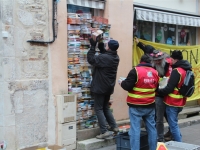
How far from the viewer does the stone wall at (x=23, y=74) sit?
19.3ft

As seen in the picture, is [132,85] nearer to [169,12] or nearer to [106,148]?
[106,148]

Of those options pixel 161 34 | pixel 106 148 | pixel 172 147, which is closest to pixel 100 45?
pixel 106 148

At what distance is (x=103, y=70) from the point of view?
21.9 feet

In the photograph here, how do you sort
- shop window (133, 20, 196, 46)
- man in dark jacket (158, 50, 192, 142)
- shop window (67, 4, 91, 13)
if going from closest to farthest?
1. man in dark jacket (158, 50, 192, 142)
2. shop window (67, 4, 91, 13)
3. shop window (133, 20, 196, 46)

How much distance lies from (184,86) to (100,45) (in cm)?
183

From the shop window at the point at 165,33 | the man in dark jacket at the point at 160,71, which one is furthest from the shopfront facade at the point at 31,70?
the shop window at the point at 165,33

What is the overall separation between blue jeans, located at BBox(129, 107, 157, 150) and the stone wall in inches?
66.3

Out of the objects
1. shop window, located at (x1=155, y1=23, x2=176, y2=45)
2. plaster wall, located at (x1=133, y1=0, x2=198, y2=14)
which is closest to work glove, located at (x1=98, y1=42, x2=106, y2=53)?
plaster wall, located at (x1=133, y1=0, x2=198, y2=14)

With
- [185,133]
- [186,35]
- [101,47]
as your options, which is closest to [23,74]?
[101,47]

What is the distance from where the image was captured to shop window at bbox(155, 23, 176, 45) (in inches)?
399

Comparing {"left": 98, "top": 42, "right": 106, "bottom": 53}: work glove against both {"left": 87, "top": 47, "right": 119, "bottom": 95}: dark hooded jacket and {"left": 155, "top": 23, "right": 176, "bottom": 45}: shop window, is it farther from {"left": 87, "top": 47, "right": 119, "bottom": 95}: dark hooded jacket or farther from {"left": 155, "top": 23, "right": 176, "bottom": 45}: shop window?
{"left": 155, "top": 23, "right": 176, "bottom": 45}: shop window

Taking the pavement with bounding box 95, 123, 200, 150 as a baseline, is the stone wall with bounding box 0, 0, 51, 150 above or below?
above

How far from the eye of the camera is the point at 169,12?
959cm

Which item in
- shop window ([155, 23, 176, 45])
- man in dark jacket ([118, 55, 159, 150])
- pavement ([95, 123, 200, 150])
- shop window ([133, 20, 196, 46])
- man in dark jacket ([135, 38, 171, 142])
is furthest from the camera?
shop window ([155, 23, 176, 45])
